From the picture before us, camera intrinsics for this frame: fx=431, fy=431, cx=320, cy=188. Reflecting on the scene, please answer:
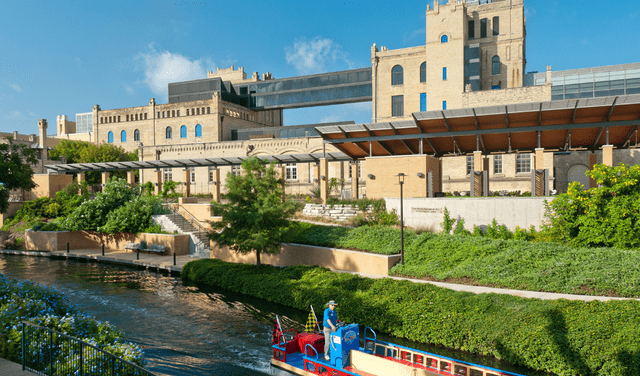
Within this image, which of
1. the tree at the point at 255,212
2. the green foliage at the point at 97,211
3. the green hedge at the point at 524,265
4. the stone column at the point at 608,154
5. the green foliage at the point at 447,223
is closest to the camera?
the green hedge at the point at 524,265

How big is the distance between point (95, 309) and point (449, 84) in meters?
37.3

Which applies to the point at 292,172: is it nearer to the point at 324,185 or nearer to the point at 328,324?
the point at 324,185

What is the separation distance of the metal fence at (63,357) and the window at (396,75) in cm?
4416

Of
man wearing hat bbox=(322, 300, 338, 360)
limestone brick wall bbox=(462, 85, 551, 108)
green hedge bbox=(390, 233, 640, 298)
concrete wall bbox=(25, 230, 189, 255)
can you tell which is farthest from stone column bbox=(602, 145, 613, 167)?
concrete wall bbox=(25, 230, 189, 255)

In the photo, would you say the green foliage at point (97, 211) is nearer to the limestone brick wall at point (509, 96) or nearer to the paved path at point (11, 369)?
the paved path at point (11, 369)

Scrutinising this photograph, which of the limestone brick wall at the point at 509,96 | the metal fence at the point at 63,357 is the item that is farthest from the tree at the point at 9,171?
the limestone brick wall at the point at 509,96

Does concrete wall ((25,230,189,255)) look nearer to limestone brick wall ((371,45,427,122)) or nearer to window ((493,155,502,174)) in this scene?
limestone brick wall ((371,45,427,122))

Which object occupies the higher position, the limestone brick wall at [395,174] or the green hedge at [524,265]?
the limestone brick wall at [395,174]

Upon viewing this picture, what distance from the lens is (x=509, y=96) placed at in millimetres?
37781

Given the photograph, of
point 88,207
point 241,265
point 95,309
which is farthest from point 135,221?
point 95,309

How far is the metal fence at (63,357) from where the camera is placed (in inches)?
312

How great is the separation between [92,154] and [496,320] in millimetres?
57221

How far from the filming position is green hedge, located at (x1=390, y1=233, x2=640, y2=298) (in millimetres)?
14617

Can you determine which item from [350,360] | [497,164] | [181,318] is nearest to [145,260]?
[181,318]
